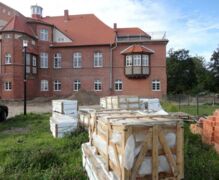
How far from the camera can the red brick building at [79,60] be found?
116 ft

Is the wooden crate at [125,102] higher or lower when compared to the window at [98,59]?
lower

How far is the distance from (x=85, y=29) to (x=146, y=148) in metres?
38.3

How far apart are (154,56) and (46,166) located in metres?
31.4

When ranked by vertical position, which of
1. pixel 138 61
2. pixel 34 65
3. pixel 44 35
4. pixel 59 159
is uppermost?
pixel 44 35

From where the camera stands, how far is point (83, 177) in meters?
6.14

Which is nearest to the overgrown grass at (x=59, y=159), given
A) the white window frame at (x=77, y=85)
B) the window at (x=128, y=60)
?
the window at (x=128, y=60)

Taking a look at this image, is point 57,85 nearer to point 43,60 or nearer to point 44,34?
point 43,60

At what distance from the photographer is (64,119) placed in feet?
35.7

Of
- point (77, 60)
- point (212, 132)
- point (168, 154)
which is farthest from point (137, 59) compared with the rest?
point (168, 154)

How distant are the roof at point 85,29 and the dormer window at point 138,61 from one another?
312cm

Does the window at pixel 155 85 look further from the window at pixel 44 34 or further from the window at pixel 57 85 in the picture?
the window at pixel 44 34

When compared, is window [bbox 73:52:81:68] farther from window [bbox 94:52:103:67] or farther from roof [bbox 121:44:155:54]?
roof [bbox 121:44:155:54]

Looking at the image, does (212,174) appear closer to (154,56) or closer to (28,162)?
(28,162)

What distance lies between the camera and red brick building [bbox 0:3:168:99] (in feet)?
116
